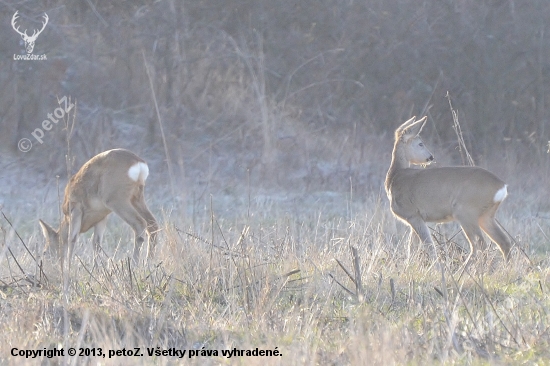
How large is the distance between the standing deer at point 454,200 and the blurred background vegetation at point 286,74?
8986mm

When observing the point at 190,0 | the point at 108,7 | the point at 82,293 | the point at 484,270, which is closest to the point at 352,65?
the point at 190,0

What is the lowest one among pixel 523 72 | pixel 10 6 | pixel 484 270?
pixel 484 270

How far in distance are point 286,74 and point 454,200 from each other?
36.8 feet

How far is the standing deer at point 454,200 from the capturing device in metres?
9.58

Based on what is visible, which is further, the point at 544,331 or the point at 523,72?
the point at 523,72

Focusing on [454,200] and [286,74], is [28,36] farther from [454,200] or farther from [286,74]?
[454,200]

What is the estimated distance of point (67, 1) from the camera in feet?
66.5

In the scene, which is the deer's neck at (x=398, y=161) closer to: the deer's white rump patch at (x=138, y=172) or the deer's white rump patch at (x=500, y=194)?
the deer's white rump patch at (x=500, y=194)

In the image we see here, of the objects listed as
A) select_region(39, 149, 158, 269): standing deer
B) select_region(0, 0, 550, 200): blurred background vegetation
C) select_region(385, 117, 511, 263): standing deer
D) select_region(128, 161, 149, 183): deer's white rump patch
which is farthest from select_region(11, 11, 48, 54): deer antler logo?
select_region(385, 117, 511, 263): standing deer

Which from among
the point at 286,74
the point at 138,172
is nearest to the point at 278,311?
the point at 138,172

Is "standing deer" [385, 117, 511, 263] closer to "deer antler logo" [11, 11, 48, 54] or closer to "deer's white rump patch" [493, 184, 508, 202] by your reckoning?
"deer's white rump patch" [493, 184, 508, 202]

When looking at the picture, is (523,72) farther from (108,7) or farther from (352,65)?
(108,7)

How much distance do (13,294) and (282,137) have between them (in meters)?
13.2

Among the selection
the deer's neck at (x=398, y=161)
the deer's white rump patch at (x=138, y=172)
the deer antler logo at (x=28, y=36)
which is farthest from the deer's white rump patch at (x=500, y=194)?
the deer antler logo at (x=28, y=36)
